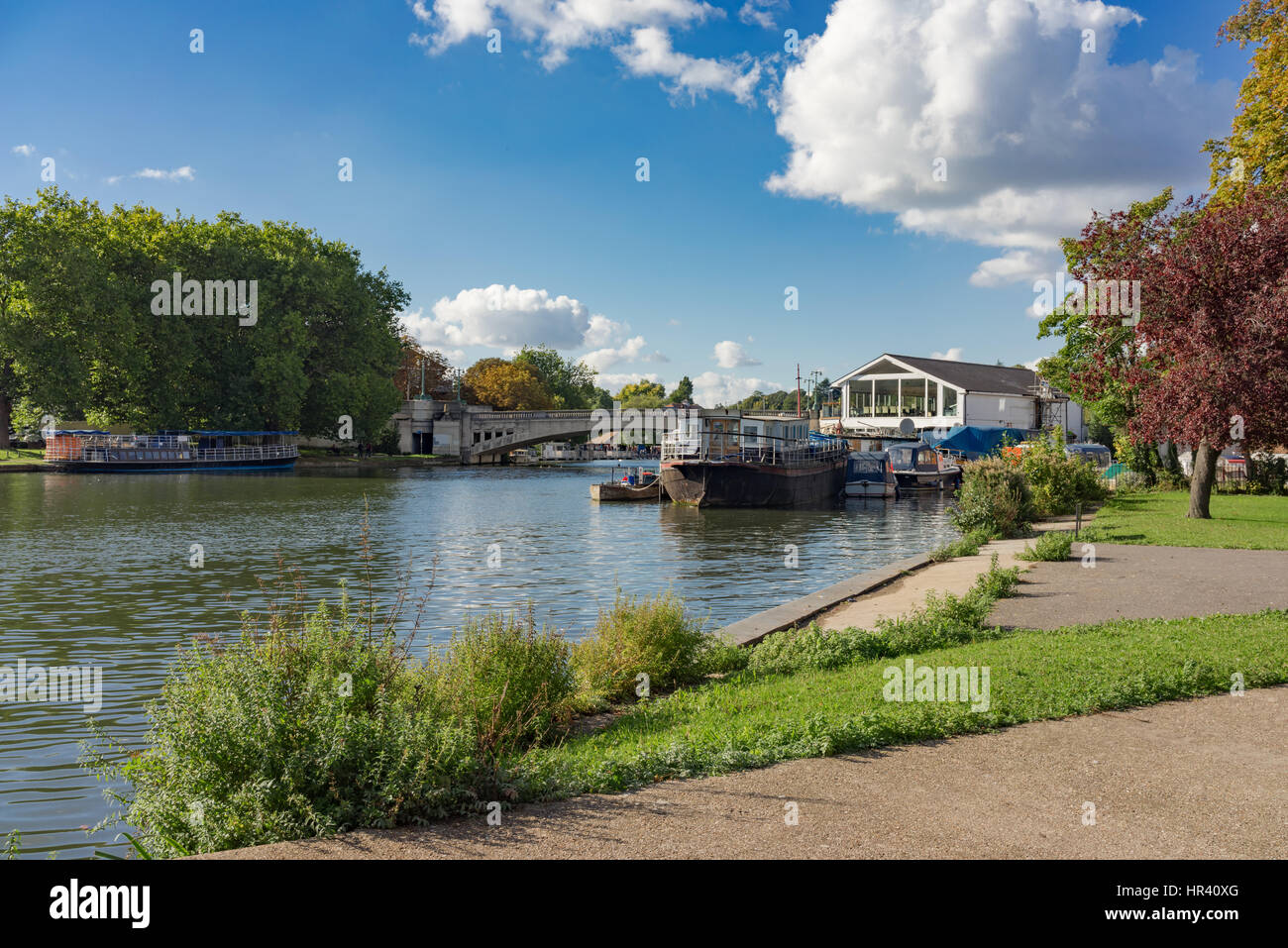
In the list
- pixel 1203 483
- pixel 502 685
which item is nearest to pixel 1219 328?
pixel 1203 483

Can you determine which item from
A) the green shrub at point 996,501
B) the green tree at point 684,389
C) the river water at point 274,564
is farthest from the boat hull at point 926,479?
the green tree at point 684,389

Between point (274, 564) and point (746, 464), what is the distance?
25401 millimetres

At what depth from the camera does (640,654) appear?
32.1ft

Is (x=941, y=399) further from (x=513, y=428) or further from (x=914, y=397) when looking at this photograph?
(x=513, y=428)

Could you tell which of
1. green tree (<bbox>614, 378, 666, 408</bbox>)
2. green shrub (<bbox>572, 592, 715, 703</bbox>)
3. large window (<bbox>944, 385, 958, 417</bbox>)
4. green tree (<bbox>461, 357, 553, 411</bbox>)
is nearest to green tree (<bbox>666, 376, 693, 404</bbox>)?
green tree (<bbox>614, 378, 666, 408</bbox>)

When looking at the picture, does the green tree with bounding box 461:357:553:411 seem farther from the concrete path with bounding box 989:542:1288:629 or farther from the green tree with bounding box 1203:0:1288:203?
the concrete path with bounding box 989:542:1288:629

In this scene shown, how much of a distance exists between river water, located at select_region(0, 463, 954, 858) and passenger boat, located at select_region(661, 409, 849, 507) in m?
1.62

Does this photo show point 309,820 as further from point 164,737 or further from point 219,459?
point 219,459

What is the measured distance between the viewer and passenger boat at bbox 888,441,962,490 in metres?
53.9

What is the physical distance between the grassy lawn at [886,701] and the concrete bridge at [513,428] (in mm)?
89613

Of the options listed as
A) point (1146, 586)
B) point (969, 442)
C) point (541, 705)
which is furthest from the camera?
point (969, 442)

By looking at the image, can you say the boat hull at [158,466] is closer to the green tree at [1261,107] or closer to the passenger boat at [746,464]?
the passenger boat at [746,464]

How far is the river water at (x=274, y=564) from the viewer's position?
368 inches

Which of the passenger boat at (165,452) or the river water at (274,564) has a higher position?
the passenger boat at (165,452)
